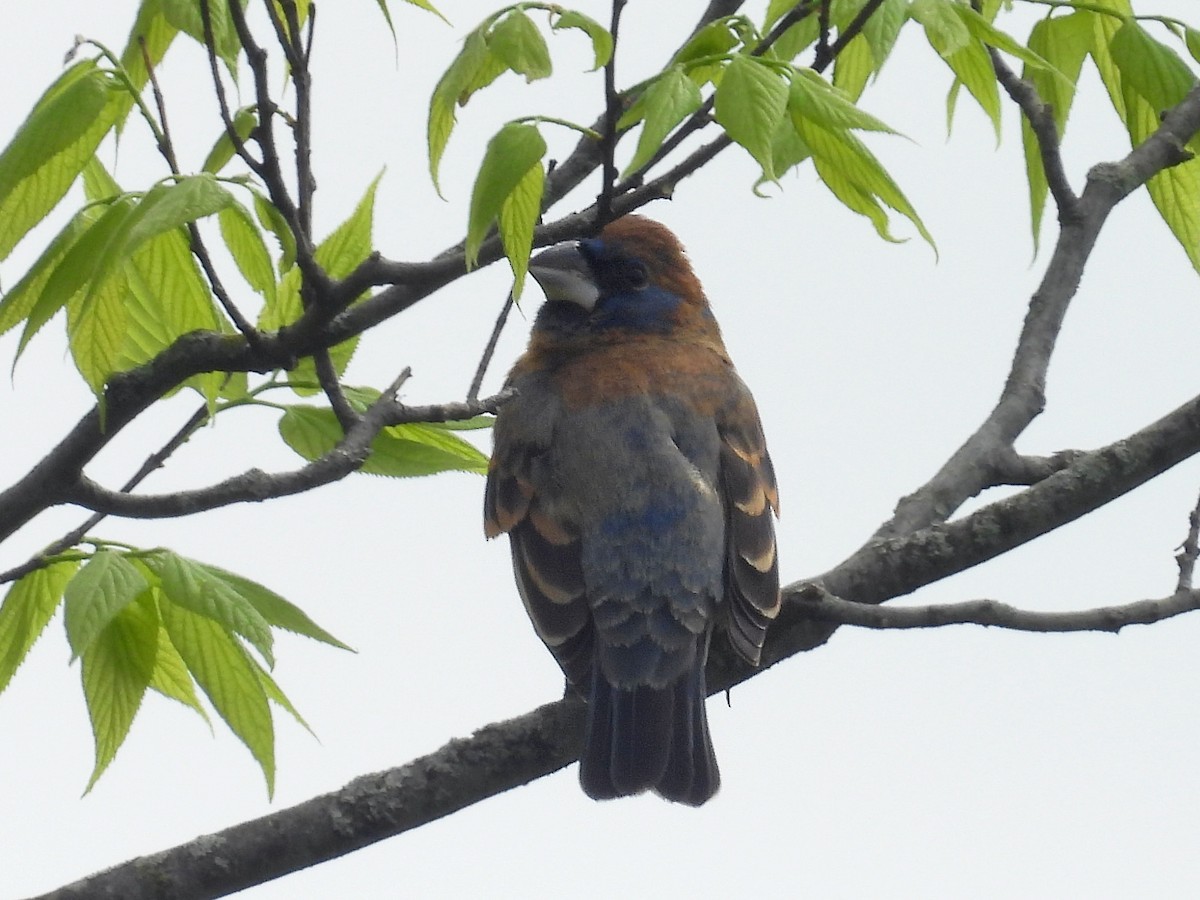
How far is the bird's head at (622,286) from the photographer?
6988 mm

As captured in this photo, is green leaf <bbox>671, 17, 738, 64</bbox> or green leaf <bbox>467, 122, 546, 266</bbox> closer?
green leaf <bbox>467, 122, 546, 266</bbox>

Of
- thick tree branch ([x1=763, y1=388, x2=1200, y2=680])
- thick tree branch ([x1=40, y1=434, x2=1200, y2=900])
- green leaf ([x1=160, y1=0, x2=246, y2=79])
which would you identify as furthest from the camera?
thick tree branch ([x1=763, y1=388, x2=1200, y2=680])

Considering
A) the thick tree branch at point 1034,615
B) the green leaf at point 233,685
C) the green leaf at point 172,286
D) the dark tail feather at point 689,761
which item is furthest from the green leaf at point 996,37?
the dark tail feather at point 689,761

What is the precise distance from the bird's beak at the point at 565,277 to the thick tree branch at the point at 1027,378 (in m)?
2.31

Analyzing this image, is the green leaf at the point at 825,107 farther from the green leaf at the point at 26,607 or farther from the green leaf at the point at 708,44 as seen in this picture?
the green leaf at the point at 26,607

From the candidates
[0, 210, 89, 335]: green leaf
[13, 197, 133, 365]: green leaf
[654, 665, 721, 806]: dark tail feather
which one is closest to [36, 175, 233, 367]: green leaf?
[13, 197, 133, 365]: green leaf

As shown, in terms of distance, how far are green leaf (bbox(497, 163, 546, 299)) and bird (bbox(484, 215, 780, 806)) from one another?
2.03 metres

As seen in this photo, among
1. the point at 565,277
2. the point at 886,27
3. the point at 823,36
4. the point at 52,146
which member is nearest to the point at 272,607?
the point at 52,146

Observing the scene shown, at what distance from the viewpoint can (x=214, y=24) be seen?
3.47 meters

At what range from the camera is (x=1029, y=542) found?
454 cm

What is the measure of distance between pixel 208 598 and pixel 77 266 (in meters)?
0.83

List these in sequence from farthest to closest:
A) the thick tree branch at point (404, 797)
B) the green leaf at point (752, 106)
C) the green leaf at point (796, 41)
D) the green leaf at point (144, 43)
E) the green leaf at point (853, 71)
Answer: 1. the green leaf at point (853, 71)
2. the green leaf at point (796, 41)
3. the thick tree branch at point (404, 797)
4. the green leaf at point (144, 43)
5. the green leaf at point (752, 106)

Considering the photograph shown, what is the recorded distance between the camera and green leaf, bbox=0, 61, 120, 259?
327 centimetres

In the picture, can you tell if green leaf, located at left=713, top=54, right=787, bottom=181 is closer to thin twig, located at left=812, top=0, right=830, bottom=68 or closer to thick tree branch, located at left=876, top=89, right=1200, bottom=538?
thin twig, located at left=812, top=0, right=830, bottom=68
